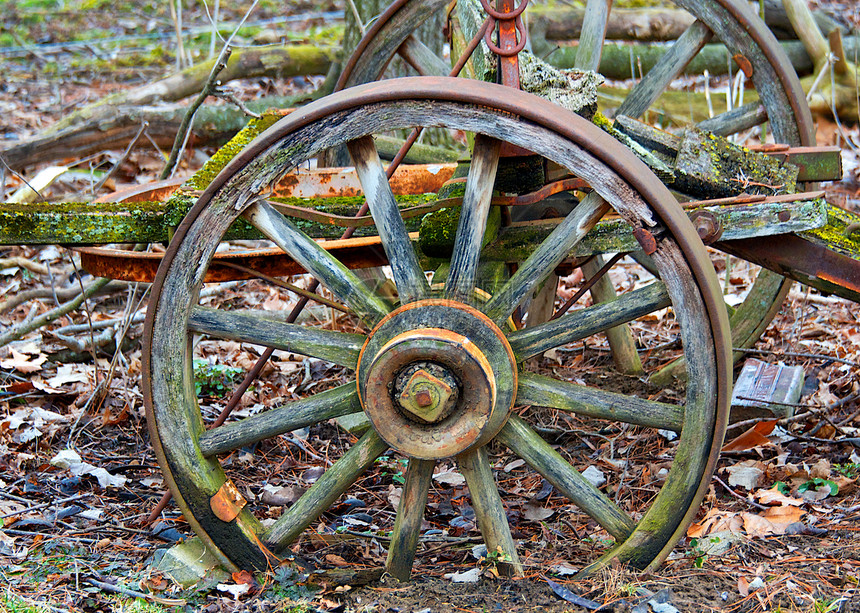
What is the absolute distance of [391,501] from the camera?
2.80 metres

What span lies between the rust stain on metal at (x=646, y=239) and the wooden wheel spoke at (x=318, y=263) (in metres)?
0.68

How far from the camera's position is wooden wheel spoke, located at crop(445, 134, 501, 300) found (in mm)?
Result: 2014

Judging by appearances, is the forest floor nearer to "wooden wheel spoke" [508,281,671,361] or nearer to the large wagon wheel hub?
the large wagon wheel hub

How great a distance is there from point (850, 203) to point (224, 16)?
7.03 m

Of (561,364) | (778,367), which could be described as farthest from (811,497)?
(561,364)

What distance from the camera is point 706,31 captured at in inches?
119

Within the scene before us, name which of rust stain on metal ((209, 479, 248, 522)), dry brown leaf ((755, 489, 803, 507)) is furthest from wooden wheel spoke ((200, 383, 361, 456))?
dry brown leaf ((755, 489, 803, 507))

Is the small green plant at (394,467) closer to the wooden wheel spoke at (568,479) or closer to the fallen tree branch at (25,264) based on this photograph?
the wooden wheel spoke at (568,479)

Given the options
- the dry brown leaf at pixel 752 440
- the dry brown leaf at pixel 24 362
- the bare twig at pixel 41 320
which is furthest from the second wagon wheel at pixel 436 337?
the dry brown leaf at pixel 24 362

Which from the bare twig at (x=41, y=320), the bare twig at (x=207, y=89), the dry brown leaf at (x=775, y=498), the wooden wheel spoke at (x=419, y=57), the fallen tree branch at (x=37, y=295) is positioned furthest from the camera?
the fallen tree branch at (x=37, y=295)

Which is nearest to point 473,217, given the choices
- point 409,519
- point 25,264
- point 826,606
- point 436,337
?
point 436,337

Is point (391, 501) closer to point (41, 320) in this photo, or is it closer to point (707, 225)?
point (707, 225)

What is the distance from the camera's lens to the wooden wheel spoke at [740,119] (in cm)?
311

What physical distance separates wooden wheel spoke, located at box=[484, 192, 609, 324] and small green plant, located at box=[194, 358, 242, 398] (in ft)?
5.92
